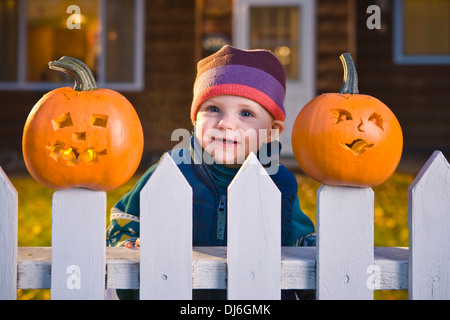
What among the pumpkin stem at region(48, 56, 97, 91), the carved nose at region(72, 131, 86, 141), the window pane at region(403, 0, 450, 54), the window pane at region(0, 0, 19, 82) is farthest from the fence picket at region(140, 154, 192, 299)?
the window pane at region(403, 0, 450, 54)

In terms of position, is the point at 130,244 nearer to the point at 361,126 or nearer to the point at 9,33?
the point at 361,126

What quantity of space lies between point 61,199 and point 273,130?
92 centimetres

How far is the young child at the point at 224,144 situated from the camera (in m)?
2.13

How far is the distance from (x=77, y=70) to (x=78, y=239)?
498 millimetres

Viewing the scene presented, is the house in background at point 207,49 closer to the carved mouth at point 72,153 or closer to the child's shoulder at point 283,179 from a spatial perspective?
the child's shoulder at point 283,179

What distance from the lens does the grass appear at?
4.23 metres

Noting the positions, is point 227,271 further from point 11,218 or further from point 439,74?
point 439,74

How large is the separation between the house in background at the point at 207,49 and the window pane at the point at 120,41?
17 mm

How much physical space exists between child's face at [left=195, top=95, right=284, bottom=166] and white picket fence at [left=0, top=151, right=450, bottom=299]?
402mm

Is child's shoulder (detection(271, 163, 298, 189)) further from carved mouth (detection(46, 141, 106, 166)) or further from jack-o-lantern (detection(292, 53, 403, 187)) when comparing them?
carved mouth (detection(46, 141, 106, 166))

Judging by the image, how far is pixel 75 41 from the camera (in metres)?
11.0

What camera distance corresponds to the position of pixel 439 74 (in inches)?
423

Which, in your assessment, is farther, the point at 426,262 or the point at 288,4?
the point at 288,4

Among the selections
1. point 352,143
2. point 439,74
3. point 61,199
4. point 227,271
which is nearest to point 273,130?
point 352,143
